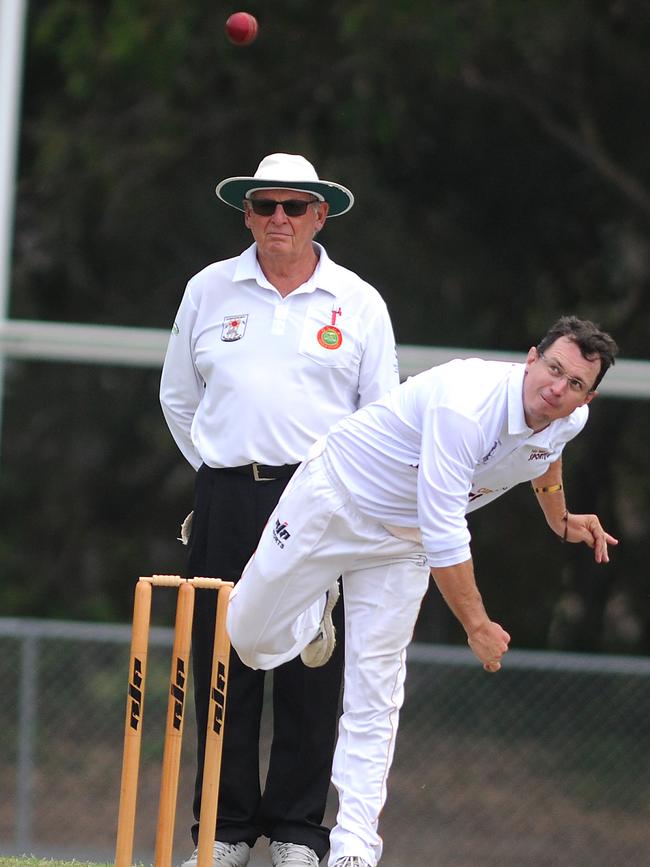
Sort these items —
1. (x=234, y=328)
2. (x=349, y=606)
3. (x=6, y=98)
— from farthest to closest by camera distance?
(x=6, y=98), (x=234, y=328), (x=349, y=606)

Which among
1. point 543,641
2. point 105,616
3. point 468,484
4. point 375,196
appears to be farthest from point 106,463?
point 468,484

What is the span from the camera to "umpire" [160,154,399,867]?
4148 millimetres

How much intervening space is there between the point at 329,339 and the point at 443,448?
27.8 inches

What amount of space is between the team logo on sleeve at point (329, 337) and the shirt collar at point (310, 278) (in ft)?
0.36

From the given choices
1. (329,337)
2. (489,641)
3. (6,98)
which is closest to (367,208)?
(6,98)

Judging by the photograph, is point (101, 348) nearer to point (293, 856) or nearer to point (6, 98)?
point (6, 98)

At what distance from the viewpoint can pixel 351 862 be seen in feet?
12.2

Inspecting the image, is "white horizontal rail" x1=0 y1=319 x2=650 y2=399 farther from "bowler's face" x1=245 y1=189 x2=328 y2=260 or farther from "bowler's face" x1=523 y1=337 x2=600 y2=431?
"bowler's face" x1=523 y1=337 x2=600 y2=431

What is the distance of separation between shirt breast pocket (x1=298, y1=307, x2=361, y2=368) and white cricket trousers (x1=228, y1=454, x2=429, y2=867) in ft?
1.26

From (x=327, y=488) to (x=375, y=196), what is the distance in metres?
6.68

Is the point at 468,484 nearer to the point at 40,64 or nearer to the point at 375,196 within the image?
Answer: the point at 375,196

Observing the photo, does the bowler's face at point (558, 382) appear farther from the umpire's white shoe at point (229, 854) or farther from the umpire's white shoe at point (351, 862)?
the umpire's white shoe at point (229, 854)

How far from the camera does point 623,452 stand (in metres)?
9.80

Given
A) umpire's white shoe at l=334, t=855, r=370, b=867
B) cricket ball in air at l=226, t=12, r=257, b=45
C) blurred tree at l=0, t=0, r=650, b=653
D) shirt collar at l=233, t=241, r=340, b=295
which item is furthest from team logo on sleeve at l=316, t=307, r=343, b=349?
blurred tree at l=0, t=0, r=650, b=653
